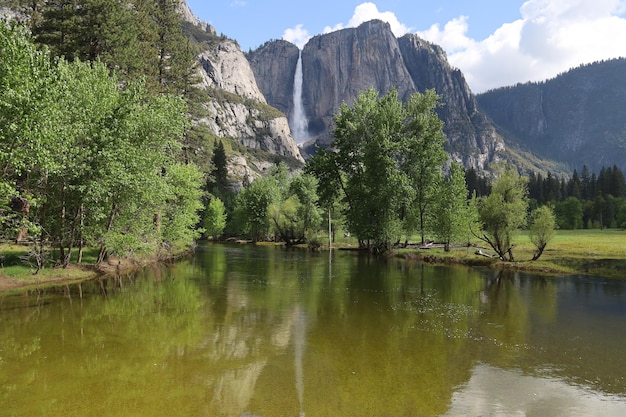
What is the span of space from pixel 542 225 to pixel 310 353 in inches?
1369

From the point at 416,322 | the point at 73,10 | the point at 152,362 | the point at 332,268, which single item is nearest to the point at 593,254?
the point at 332,268

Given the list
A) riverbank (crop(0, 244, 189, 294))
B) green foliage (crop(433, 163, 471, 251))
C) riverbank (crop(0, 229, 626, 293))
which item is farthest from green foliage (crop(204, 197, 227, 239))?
riverbank (crop(0, 244, 189, 294))

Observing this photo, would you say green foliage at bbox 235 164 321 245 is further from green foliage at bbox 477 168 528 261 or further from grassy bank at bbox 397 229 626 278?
green foliage at bbox 477 168 528 261

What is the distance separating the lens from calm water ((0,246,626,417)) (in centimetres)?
974

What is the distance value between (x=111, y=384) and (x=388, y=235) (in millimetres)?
50794

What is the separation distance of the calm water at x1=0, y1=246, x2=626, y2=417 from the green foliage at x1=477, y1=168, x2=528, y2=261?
1566cm

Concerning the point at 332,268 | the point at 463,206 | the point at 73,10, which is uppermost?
the point at 73,10

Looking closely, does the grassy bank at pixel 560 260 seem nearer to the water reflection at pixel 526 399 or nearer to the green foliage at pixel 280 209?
the water reflection at pixel 526 399

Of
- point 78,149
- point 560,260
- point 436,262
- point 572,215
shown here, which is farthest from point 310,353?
point 572,215

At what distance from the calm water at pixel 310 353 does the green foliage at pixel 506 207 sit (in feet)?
51.4

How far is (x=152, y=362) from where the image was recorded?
12516 millimetres

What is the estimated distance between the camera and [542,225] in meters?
39.5

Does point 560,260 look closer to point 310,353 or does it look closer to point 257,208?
point 310,353

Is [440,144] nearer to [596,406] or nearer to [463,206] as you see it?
[463,206]
